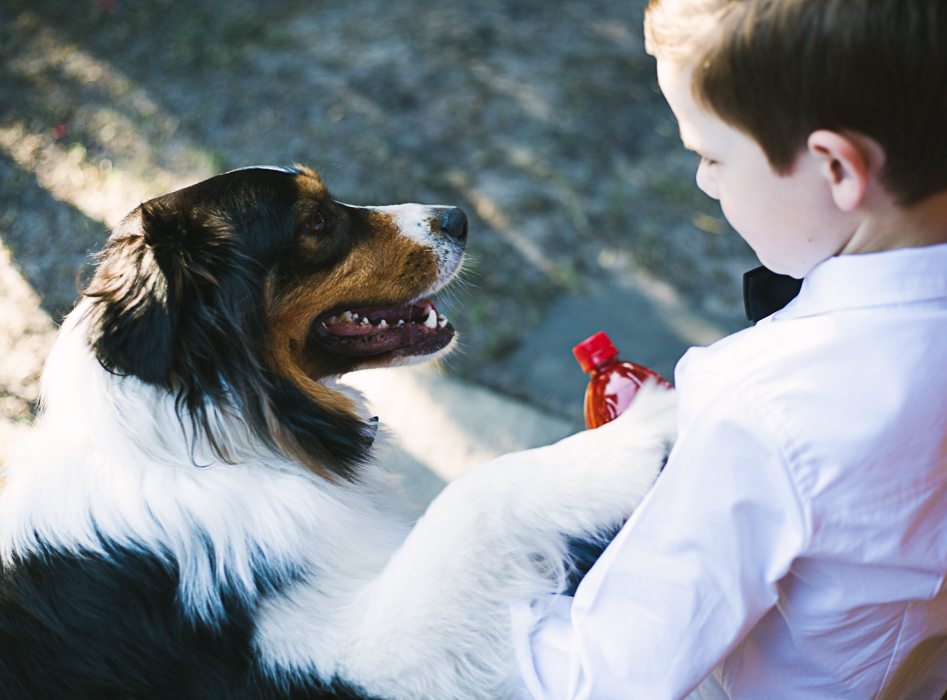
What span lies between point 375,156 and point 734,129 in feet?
10.8

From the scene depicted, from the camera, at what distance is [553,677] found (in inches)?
55.3

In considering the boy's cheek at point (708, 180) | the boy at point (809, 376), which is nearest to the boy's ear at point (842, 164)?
the boy at point (809, 376)

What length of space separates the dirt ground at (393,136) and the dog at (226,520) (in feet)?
4.49

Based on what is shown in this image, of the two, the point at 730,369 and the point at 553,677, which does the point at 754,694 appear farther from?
the point at 730,369

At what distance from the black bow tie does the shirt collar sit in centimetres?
54

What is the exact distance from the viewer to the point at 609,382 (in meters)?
2.10

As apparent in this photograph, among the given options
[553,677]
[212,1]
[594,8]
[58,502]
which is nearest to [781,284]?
[553,677]

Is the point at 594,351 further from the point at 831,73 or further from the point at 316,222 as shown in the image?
the point at 831,73

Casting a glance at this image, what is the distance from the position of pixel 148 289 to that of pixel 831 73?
4.33ft

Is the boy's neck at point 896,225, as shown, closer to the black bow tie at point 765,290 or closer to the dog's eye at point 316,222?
the black bow tie at point 765,290

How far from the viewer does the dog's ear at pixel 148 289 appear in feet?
4.79

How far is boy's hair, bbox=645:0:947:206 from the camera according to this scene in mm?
917

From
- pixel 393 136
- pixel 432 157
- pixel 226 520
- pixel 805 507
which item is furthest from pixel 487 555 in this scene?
pixel 393 136

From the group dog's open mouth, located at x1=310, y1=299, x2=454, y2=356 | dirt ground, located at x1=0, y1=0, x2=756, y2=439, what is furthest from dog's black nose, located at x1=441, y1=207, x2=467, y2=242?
dirt ground, located at x1=0, y1=0, x2=756, y2=439
